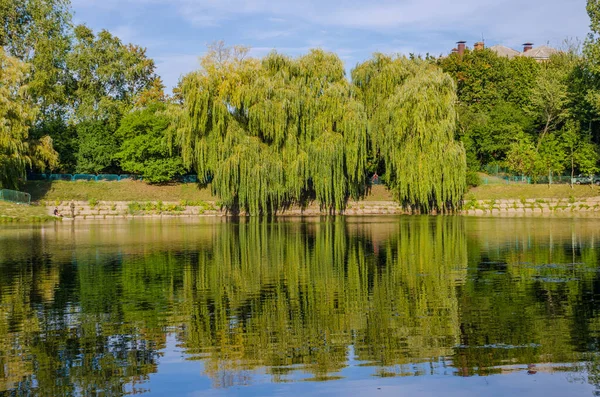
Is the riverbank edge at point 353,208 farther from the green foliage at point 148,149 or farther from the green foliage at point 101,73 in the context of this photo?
the green foliage at point 101,73

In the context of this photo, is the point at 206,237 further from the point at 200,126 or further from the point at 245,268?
the point at 200,126

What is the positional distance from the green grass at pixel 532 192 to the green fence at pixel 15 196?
33604mm

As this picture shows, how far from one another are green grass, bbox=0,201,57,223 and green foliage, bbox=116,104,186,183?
38.0ft

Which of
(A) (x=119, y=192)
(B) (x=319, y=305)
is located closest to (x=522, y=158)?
(A) (x=119, y=192)

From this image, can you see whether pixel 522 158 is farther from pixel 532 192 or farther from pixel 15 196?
pixel 15 196

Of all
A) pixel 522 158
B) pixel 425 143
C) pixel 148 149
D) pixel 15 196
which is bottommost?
pixel 15 196

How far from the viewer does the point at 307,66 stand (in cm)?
5438

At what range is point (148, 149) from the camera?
2478 inches

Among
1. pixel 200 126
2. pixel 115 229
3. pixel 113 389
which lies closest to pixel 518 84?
pixel 200 126

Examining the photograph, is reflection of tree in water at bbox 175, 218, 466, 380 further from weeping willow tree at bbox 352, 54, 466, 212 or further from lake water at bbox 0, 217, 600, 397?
weeping willow tree at bbox 352, 54, 466, 212

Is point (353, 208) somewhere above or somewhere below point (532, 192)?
below

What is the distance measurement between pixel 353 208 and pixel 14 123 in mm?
25545

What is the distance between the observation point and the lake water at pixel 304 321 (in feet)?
32.0

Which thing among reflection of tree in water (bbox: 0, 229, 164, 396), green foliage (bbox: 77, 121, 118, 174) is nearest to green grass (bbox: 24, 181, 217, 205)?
green foliage (bbox: 77, 121, 118, 174)
